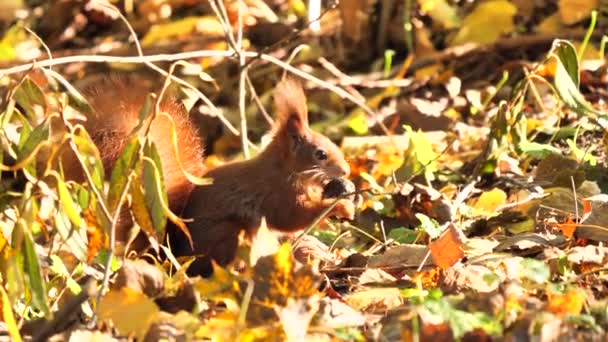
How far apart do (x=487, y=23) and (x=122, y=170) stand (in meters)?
3.06

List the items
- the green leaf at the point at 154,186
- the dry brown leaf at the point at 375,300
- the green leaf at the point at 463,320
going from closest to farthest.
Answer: the green leaf at the point at 463,320 → the green leaf at the point at 154,186 → the dry brown leaf at the point at 375,300

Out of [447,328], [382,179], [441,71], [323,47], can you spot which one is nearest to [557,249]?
[447,328]

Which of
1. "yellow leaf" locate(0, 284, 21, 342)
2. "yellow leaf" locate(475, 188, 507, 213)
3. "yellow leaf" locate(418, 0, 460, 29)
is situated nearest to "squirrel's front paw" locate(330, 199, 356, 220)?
"yellow leaf" locate(475, 188, 507, 213)

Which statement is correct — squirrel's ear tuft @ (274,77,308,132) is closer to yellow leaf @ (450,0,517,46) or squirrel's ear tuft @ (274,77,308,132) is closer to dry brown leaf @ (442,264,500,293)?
dry brown leaf @ (442,264,500,293)

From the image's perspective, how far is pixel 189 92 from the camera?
297cm

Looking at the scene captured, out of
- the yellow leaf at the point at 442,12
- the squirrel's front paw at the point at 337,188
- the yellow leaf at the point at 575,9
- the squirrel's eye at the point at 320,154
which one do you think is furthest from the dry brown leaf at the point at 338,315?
the yellow leaf at the point at 442,12

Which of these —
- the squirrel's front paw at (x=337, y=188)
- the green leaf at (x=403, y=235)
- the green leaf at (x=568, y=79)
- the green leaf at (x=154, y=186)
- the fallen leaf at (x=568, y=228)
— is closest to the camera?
the green leaf at (x=154, y=186)

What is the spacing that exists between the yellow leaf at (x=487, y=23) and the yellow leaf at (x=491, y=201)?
182 cm

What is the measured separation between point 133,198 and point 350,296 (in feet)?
1.63

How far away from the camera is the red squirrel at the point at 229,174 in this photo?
307 centimetres

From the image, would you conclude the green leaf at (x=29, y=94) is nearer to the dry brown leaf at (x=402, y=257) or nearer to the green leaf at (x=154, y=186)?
the green leaf at (x=154, y=186)

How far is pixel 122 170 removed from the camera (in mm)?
2324

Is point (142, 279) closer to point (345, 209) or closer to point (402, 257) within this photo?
point (402, 257)

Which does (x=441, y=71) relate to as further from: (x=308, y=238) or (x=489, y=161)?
(x=308, y=238)
